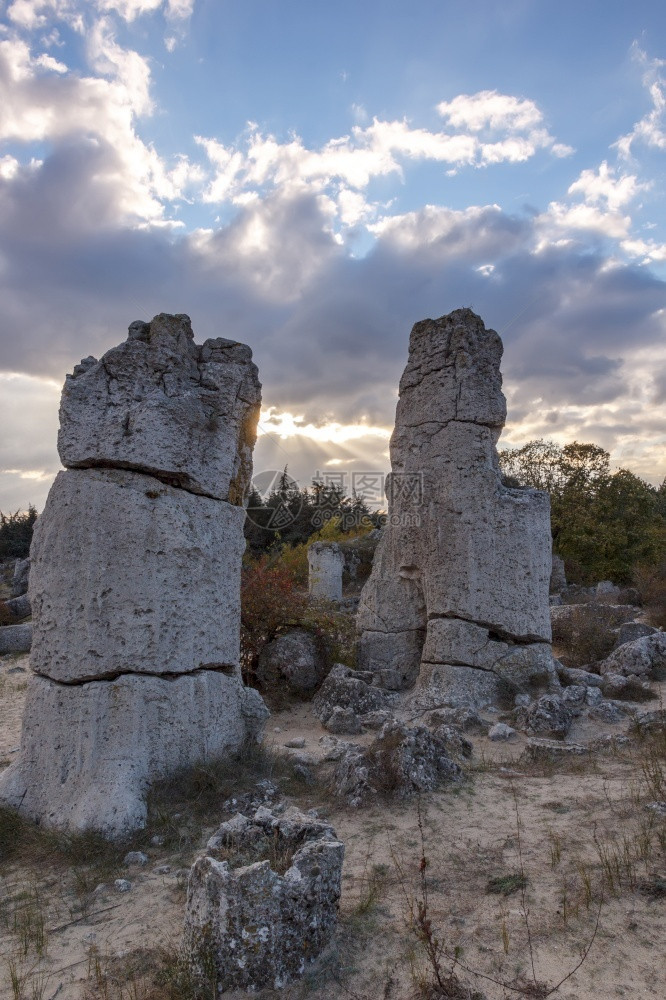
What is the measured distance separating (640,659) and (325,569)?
877 centimetres

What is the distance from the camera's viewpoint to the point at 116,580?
4211 millimetres

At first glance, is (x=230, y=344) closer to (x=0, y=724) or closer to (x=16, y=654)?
(x=0, y=724)

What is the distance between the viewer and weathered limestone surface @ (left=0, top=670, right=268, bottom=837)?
377 centimetres

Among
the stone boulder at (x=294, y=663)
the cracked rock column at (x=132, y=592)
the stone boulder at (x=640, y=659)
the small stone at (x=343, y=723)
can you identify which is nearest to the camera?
the cracked rock column at (x=132, y=592)

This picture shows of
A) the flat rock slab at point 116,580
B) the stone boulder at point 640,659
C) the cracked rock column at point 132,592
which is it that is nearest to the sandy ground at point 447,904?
the cracked rock column at point 132,592

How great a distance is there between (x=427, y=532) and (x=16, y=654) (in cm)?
780

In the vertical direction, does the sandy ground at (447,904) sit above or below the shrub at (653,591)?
below

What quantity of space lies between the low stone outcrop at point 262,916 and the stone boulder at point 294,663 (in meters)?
5.05

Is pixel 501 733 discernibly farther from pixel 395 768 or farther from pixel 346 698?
pixel 395 768

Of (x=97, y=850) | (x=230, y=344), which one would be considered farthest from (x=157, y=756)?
(x=230, y=344)

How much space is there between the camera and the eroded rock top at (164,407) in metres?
4.38

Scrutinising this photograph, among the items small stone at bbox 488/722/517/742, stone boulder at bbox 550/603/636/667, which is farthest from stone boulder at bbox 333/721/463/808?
stone boulder at bbox 550/603/636/667

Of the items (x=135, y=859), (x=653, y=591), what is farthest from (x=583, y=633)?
(x=135, y=859)

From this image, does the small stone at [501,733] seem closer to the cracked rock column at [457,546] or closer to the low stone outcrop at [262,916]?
the cracked rock column at [457,546]
